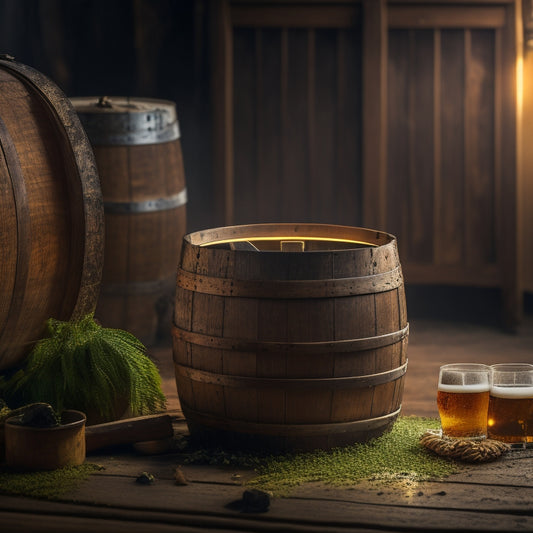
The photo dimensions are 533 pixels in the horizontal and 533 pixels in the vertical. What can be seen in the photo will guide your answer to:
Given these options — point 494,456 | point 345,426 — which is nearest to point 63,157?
point 345,426

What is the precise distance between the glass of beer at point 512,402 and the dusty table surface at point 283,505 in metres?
0.16

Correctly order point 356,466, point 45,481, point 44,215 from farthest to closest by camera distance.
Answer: point 44,215 → point 356,466 → point 45,481

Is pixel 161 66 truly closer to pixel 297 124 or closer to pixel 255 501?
pixel 297 124

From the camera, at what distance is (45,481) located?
3.16 metres

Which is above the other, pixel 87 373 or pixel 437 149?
pixel 437 149

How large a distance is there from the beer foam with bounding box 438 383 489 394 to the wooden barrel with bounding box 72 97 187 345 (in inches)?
77.5

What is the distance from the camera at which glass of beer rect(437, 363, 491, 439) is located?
3.37m

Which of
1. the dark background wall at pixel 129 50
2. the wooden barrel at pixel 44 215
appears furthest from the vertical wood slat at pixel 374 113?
the wooden barrel at pixel 44 215

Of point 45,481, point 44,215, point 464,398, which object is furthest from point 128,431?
point 464,398

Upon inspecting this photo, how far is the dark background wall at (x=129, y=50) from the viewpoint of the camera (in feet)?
19.4

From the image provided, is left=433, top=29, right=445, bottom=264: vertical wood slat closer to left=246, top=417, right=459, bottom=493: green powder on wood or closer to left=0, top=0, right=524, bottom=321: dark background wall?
left=0, top=0, right=524, bottom=321: dark background wall

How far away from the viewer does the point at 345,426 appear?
3361 mm

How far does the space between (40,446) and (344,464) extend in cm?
97

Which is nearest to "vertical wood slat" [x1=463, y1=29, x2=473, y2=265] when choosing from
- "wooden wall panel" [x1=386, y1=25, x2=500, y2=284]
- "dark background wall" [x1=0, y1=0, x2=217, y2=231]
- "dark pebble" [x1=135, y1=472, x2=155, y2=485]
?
"wooden wall panel" [x1=386, y1=25, x2=500, y2=284]
